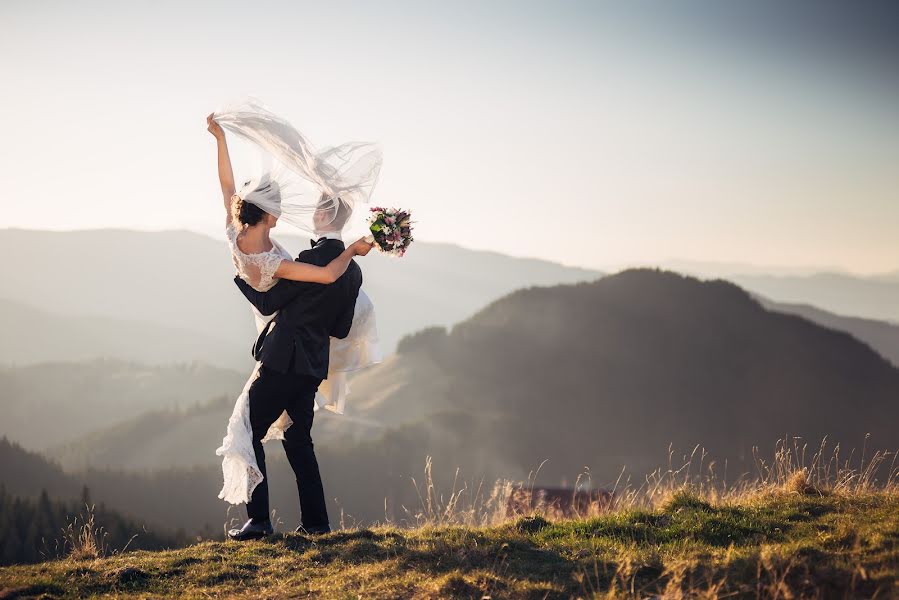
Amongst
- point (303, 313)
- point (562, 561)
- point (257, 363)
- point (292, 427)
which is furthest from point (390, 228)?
point (562, 561)

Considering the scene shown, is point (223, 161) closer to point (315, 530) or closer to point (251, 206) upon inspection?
point (251, 206)

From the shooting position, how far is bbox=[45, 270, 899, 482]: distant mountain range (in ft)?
202

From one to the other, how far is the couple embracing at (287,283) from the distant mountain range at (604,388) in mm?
49806

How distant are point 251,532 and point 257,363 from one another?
1.44 meters

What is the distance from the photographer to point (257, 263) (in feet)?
20.3

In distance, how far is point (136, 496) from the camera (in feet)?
153

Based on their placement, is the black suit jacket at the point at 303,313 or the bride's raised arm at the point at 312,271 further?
the black suit jacket at the point at 303,313

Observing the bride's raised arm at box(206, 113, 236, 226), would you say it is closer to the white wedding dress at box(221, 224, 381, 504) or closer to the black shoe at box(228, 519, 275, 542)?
the white wedding dress at box(221, 224, 381, 504)

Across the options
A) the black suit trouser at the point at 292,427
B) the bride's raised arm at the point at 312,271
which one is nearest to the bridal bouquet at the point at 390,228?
the bride's raised arm at the point at 312,271

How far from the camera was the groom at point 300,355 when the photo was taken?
6.34m

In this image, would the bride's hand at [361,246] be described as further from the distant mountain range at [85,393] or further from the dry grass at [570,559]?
the distant mountain range at [85,393]

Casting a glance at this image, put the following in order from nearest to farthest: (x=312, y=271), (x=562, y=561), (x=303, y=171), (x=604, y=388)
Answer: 1. (x=562, y=561)
2. (x=312, y=271)
3. (x=303, y=171)
4. (x=604, y=388)

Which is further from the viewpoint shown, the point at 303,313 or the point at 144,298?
the point at 144,298

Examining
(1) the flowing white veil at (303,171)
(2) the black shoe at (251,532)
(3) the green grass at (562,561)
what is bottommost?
(2) the black shoe at (251,532)
